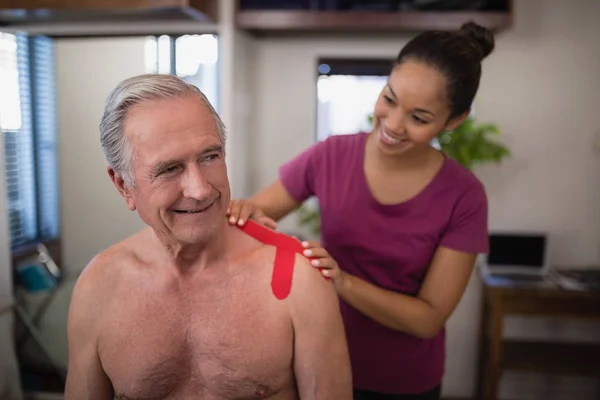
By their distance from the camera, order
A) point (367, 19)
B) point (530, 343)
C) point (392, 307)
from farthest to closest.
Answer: point (530, 343) → point (367, 19) → point (392, 307)

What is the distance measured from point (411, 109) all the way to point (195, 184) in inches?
22.0

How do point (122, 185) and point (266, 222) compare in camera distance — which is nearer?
point (122, 185)

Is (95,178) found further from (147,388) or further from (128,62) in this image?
(147,388)

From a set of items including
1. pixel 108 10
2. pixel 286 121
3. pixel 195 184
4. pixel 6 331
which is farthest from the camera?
pixel 286 121

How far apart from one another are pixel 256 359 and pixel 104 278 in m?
0.39

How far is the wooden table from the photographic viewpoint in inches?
105

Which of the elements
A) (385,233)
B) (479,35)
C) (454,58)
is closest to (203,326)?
(385,233)

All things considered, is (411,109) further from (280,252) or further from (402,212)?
(280,252)

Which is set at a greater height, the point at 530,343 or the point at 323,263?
the point at 323,263

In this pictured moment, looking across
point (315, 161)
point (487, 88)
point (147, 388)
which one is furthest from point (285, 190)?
point (487, 88)

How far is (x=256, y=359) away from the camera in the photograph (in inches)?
43.4

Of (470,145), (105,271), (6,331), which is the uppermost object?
(470,145)

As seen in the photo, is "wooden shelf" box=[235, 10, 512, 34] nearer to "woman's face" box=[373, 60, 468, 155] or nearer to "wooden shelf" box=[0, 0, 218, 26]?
"wooden shelf" box=[0, 0, 218, 26]

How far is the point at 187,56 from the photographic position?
108 inches
